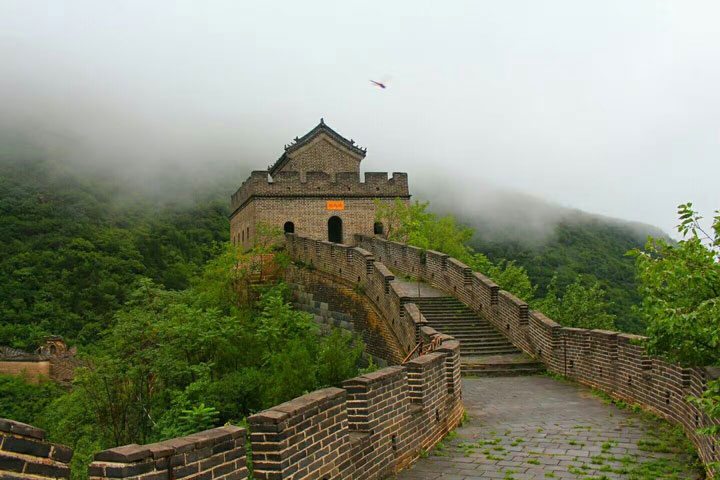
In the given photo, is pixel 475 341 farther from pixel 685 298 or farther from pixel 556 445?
pixel 685 298

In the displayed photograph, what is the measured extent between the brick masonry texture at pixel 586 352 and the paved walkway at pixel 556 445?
0.34 metres

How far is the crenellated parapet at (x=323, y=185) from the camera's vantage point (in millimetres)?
24672

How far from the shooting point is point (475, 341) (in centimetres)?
1513

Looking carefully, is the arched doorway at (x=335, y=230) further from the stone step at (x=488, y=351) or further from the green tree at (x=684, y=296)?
the green tree at (x=684, y=296)

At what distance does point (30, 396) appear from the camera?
127 feet

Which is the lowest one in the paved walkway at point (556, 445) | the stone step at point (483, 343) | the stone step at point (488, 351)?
the paved walkway at point (556, 445)

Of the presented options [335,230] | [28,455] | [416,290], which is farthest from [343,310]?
[28,455]

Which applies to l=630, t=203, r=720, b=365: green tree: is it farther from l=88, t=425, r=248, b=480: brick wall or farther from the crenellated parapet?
the crenellated parapet

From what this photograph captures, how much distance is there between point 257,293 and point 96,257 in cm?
4597

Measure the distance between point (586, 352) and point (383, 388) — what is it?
707 centimetres

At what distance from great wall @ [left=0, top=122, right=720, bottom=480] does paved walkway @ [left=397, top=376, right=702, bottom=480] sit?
0.24 metres

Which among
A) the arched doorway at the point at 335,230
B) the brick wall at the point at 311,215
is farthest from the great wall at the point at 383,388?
the arched doorway at the point at 335,230

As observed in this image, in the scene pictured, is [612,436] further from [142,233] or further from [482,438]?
[142,233]

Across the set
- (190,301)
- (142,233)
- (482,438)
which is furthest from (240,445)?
(142,233)
